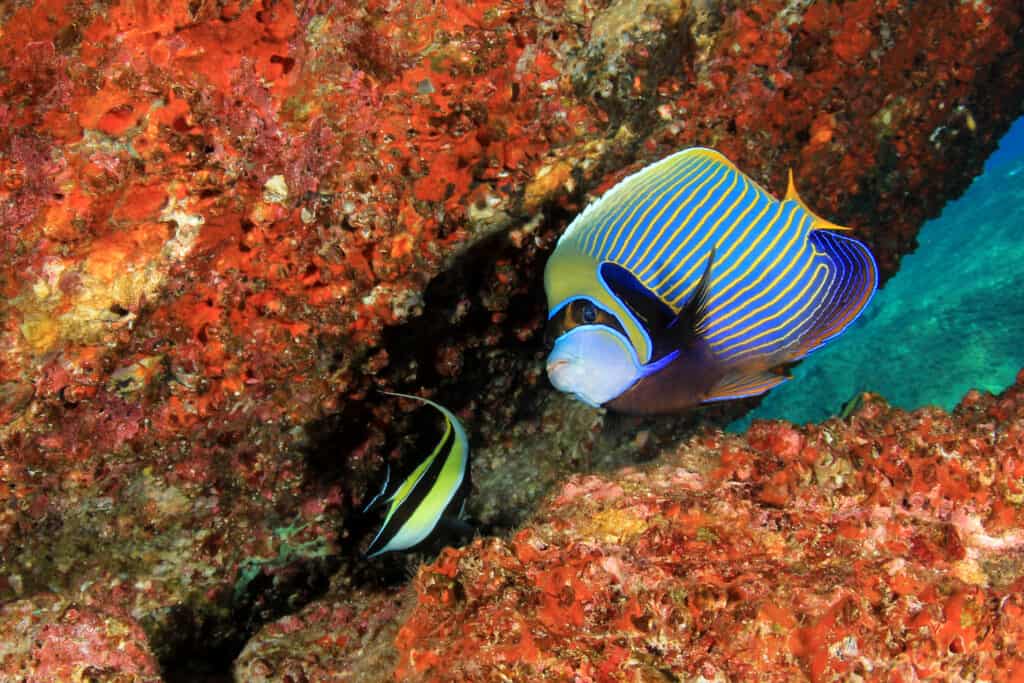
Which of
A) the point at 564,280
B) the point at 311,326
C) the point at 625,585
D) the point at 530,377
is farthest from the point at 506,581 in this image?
the point at 530,377

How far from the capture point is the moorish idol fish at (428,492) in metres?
2.12

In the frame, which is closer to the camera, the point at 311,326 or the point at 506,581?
the point at 506,581

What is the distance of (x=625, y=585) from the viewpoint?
4.74ft

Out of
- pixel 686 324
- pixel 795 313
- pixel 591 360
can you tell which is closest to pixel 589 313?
pixel 591 360

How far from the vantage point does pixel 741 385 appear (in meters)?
1.89

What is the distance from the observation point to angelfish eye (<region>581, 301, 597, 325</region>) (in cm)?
163

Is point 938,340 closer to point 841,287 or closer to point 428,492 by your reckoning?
point 841,287

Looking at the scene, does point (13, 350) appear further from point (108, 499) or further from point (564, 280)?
point (564, 280)

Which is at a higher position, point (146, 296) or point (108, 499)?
point (146, 296)

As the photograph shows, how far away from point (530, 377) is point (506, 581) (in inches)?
69.2

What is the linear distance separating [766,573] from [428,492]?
1138 millimetres

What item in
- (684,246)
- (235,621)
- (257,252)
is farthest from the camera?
(235,621)

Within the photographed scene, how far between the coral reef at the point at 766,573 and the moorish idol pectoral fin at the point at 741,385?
16 centimetres

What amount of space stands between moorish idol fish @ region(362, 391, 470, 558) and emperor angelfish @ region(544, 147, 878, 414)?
59 cm
